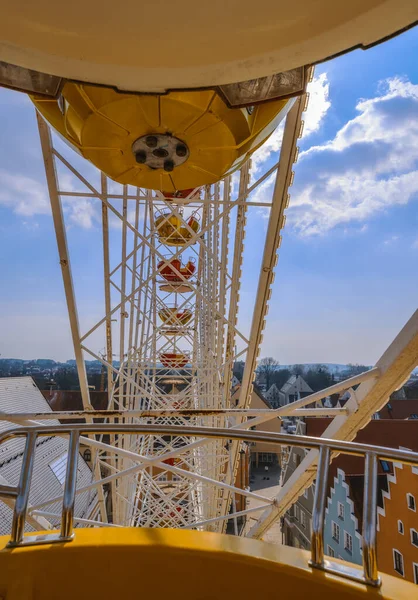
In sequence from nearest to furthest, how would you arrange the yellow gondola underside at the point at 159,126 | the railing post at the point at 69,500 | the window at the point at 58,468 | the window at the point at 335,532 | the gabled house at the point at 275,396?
the railing post at the point at 69,500 → the yellow gondola underside at the point at 159,126 → the window at the point at 58,468 → the window at the point at 335,532 → the gabled house at the point at 275,396

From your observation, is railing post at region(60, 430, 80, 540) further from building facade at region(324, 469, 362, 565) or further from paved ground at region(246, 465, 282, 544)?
paved ground at region(246, 465, 282, 544)

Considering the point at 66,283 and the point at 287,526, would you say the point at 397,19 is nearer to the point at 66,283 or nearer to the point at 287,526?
the point at 66,283

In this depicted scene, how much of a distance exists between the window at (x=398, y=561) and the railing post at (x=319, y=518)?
→ 12.9 metres

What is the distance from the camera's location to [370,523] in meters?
1.49

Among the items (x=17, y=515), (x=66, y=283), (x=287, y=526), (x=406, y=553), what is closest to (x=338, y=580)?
(x=17, y=515)

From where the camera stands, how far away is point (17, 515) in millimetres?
1712

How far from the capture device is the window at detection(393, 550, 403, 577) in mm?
11023

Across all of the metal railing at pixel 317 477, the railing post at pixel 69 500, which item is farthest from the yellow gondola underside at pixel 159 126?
the railing post at pixel 69 500

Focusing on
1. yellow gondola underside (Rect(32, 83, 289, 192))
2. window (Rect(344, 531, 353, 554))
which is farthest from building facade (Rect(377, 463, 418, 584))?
yellow gondola underside (Rect(32, 83, 289, 192))

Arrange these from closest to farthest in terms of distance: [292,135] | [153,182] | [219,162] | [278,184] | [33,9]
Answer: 1. [33,9]
2. [219,162]
3. [153,182]
4. [292,135]
5. [278,184]

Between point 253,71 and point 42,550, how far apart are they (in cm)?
241

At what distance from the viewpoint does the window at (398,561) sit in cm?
1102

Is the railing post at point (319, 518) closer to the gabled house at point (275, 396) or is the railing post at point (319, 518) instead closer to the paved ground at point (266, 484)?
the paved ground at point (266, 484)

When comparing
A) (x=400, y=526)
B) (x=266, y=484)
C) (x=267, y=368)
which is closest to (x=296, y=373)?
(x=267, y=368)
